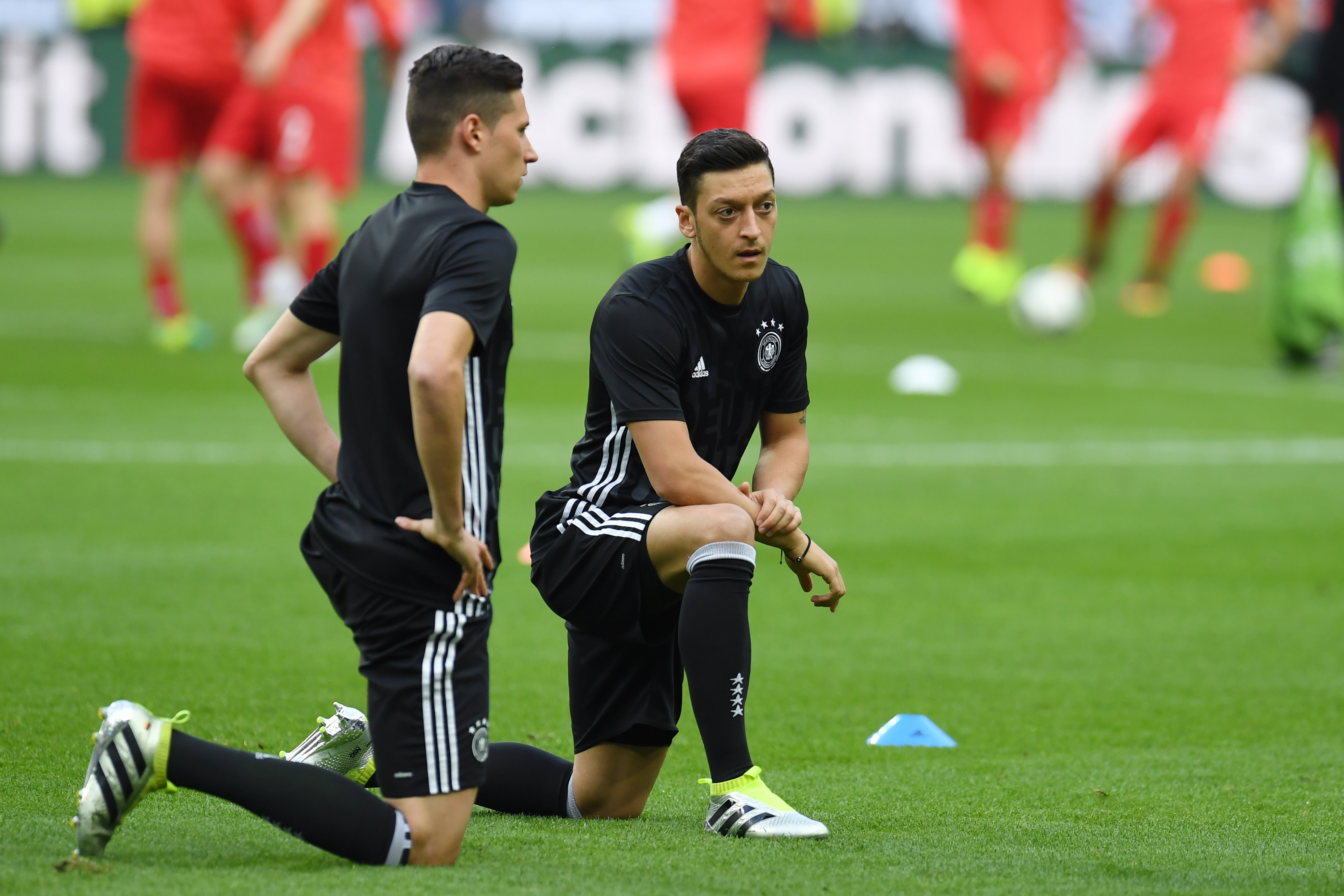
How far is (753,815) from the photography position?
3.64 m

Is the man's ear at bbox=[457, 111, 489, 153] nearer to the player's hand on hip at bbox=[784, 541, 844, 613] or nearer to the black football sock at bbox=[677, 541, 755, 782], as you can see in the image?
the black football sock at bbox=[677, 541, 755, 782]

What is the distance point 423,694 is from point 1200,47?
13.6 metres

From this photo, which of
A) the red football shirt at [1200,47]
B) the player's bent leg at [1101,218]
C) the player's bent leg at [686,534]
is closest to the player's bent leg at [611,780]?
the player's bent leg at [686,534]

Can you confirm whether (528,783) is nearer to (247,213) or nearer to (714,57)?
(247,213)

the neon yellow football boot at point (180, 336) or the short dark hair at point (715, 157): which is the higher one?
the short dark hair at point (715, 157)

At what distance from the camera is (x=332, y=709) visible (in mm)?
4855

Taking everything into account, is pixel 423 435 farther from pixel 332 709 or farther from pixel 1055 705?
pixel 1055 705

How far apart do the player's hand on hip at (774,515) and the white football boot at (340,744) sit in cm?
90

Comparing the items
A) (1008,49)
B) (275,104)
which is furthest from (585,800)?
(1008,49)

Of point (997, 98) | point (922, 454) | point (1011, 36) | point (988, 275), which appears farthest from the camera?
point (1011, 36)

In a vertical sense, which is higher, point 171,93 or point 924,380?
point 171,93

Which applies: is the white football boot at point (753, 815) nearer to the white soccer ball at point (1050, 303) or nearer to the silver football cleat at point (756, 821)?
the silver football cleat at point (756, 821)

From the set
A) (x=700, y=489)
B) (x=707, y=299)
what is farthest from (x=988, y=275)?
(x=700, y=489)

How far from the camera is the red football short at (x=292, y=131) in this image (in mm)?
11508
